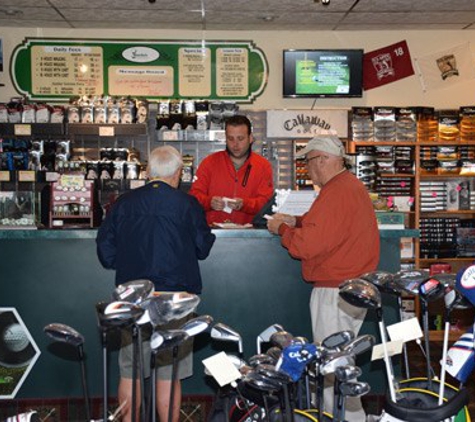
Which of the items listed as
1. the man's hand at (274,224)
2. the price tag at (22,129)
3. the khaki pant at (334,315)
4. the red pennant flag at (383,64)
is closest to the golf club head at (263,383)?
the khaki pant at (334,315)

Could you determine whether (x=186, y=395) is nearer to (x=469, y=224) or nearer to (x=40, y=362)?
(x=40, y=362)

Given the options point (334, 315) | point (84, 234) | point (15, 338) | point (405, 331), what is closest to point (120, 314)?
point (405, 331)

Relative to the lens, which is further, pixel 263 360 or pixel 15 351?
pixel 15 351

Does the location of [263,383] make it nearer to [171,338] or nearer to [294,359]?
[294,359]

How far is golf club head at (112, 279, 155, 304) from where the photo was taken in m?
2.67

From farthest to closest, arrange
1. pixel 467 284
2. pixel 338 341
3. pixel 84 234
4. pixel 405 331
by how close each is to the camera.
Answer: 1. pixel 84 234
2. pixel 405 331
3. pixel 338 341
4. pixel 467 284

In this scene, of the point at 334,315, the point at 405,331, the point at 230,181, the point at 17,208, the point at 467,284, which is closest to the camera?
the point at 467,284

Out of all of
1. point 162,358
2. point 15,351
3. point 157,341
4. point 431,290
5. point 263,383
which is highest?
point 431,290

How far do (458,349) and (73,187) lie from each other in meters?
3.01

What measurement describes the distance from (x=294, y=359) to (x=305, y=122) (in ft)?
18.6

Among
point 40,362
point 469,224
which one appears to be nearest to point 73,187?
point 40,362

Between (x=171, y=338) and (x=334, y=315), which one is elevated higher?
(x=171, y=338)

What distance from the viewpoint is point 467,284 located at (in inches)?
104

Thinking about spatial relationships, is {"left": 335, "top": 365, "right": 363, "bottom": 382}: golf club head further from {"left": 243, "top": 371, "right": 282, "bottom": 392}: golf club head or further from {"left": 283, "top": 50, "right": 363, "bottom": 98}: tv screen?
{"left": 283, "top": 50, "right": 363, "bottom": 98}: tv screen
